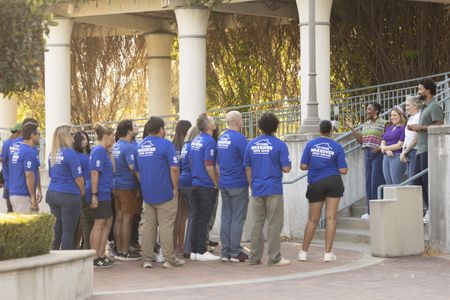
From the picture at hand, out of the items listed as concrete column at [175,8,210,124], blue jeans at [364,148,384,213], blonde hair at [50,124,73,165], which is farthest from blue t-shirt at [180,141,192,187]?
concrete column at [175,8,210,124]

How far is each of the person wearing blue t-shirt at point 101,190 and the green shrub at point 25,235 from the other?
2.46m

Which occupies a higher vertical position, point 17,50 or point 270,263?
point 17,50

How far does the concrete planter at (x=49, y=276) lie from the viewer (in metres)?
9.93

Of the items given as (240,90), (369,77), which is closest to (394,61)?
(369,77)

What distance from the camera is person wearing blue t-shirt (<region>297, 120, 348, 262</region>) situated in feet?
45.5

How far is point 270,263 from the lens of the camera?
13.8 metres

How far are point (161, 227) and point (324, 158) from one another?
214 centimetres

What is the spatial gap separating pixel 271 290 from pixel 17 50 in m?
3.65

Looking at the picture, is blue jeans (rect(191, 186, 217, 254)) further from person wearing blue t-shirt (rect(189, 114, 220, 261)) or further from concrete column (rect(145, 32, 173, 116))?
concrete column (rect(145, 32, 173, 116))

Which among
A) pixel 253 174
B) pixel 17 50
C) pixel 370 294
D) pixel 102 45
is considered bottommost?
pixel 370 294

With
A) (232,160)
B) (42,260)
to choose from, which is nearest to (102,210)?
(232,160)

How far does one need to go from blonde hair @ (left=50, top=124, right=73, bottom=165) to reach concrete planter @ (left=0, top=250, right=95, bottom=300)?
2.47 meters

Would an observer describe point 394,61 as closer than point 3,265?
No

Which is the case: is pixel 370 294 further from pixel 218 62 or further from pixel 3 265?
pixel 218 62
